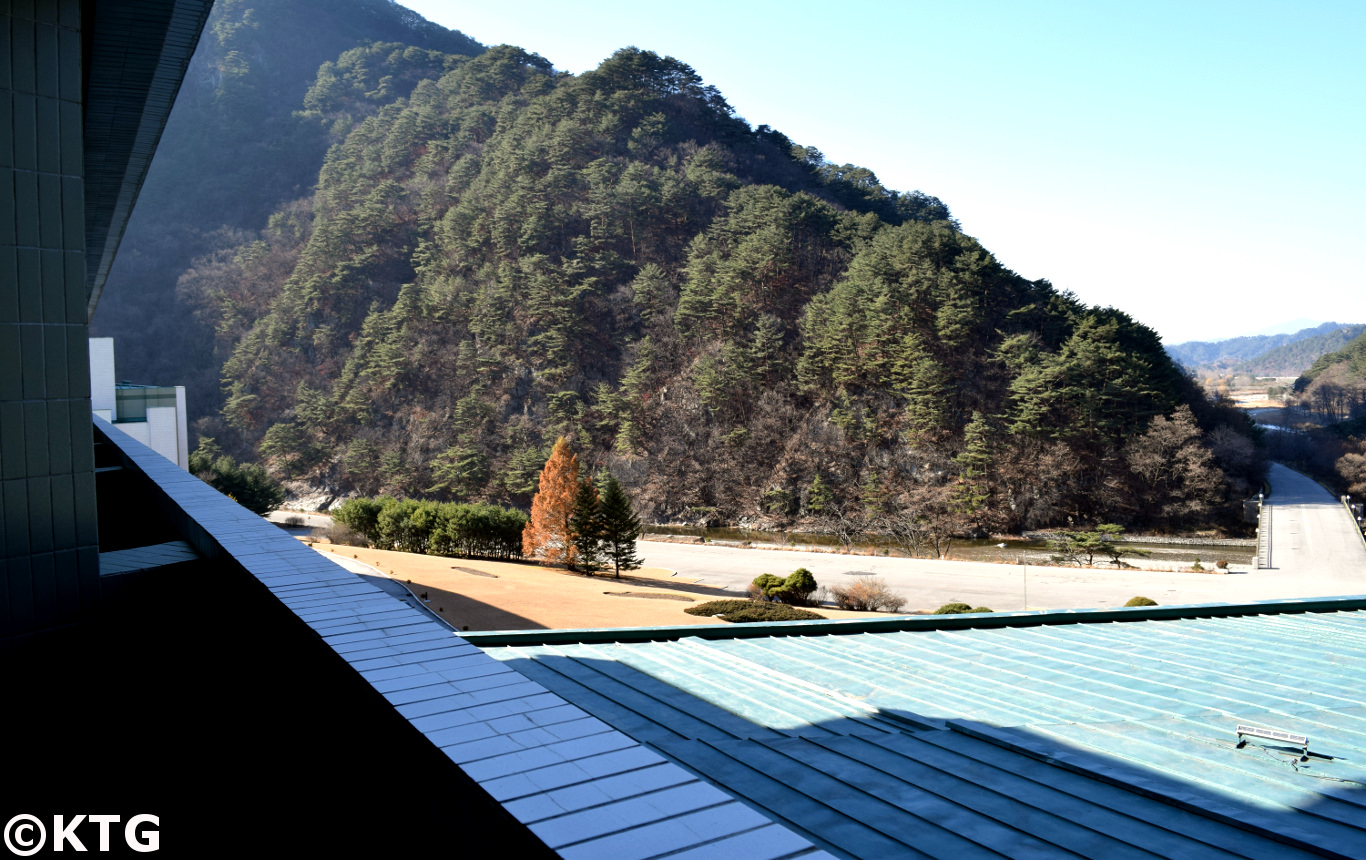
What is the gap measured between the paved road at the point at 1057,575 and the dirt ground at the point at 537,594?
3.44 meters

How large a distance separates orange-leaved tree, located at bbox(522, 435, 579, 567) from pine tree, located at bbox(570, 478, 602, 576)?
572 millimetres

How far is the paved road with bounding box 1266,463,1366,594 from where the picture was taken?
1175 inches

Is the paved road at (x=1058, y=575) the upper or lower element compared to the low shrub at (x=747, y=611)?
lower

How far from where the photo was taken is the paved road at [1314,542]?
97.9 ft

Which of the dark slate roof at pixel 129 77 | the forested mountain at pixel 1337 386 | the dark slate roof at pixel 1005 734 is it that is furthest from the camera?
the forested mountain at pixel 1337 386

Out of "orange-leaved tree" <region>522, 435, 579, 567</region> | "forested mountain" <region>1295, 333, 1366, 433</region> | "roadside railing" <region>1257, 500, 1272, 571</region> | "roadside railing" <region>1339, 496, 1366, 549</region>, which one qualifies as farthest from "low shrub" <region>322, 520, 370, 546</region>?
"forested mountain" <region>1295, 333, 1366, 433</region>

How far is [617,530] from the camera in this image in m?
30.8

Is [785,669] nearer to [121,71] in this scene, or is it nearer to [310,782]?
[310,782]

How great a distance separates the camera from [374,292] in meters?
A: 67.1

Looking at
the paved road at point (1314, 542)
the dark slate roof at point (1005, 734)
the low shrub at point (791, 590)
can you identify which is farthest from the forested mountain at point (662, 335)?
the dark slate roof at point (1005, 734)

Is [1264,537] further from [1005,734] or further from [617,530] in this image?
[1005,734]

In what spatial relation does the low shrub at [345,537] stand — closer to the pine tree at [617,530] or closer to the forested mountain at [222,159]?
the pine tree at [617,530]

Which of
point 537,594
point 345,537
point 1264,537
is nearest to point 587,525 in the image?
point 537,594

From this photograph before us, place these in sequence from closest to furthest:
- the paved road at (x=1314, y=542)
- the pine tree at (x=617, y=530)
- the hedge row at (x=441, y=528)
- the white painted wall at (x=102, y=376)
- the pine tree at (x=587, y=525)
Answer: the white painted wall at (x=102, y=376)
the paved road at (x=1314, y=542)
the pine tree at (x=587, y=525)
the pine tree at (x=617, y=530)
the hedge row at (x=441, y=528)
